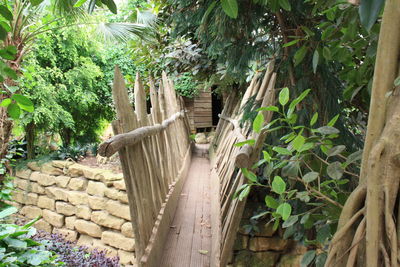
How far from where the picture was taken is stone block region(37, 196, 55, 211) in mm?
6172

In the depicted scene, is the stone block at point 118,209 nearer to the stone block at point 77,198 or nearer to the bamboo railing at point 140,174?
the stone block at point 77,198

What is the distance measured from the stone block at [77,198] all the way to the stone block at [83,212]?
80 millimetres

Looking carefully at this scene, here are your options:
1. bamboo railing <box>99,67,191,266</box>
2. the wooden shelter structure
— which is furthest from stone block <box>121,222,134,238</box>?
bamboo railing <box>99,67,191,266</box>

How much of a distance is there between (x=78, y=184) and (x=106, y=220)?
3.40 ft

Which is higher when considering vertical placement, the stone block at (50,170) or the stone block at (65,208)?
the stone block at (50,170)

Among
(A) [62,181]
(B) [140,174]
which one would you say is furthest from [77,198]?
(B) [140,174]

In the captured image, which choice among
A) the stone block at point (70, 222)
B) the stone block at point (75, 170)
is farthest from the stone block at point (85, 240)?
the stone block at point (75, 170)

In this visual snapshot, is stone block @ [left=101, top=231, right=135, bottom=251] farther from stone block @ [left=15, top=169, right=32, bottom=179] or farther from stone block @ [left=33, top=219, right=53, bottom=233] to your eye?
stone block @ [left=15, top=169, right=32, bottom=179]

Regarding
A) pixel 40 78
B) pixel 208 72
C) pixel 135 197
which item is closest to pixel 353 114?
pixel 135 197

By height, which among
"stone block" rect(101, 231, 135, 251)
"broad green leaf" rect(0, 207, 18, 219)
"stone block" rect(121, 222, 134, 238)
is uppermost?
"broad green leaf" rect(0, 207, 18, 219)

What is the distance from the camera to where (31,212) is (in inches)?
256

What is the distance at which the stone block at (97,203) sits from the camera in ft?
17.8

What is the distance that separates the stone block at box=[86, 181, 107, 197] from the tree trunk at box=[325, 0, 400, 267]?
532 cm

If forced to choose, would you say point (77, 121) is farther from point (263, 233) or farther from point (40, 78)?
point (263, 233)
